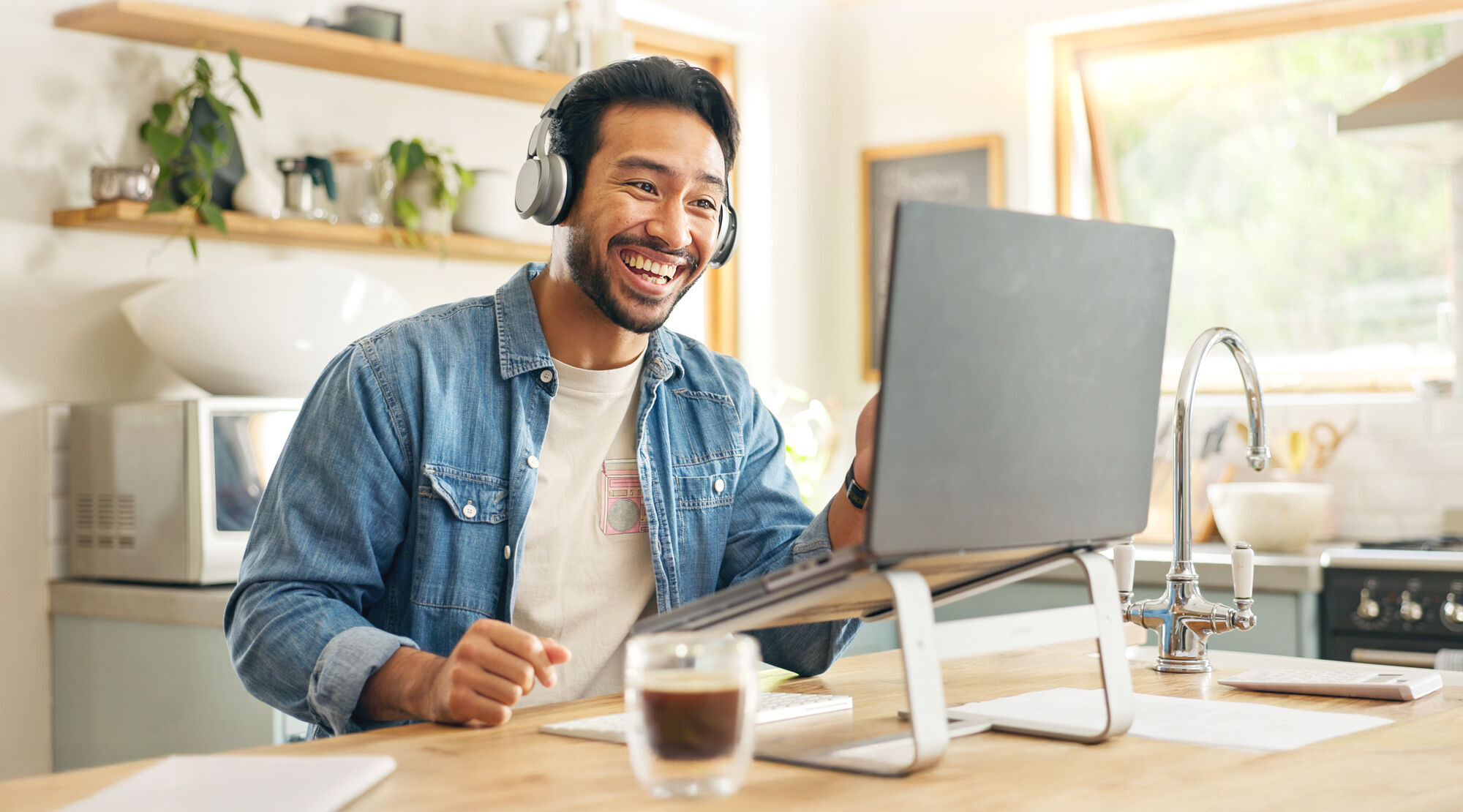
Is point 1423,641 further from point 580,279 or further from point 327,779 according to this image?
point 327,779

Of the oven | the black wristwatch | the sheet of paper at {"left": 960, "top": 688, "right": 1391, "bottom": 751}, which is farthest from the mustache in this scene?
the oven

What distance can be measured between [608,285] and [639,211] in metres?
0.11

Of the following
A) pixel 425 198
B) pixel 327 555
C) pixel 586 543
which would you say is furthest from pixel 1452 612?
pixel 327 555

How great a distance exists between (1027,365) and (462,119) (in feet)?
8.99

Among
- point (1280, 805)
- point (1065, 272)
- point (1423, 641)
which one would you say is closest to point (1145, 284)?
point (1065, 272)

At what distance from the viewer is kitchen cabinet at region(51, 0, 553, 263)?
114 inches

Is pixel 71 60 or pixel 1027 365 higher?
pixel 71 60

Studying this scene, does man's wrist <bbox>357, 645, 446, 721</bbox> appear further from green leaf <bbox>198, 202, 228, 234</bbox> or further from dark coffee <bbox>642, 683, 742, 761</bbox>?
green leaf <bbox>198, 202, 228, 234</bbox>

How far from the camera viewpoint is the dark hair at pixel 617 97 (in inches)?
75.6

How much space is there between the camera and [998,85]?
4504 mm

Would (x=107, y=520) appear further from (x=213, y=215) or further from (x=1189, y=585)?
(x=1189, y=585)

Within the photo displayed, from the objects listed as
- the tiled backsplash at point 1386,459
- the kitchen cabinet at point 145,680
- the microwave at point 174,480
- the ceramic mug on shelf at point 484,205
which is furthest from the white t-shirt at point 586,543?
the tiled backsplash at point 1386,459

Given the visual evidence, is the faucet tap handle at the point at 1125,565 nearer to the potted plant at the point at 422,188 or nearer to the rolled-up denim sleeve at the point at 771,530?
the rolled-up denim sleeve at the point at 771,530

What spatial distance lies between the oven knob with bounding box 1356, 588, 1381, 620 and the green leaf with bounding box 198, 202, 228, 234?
2.60 m
